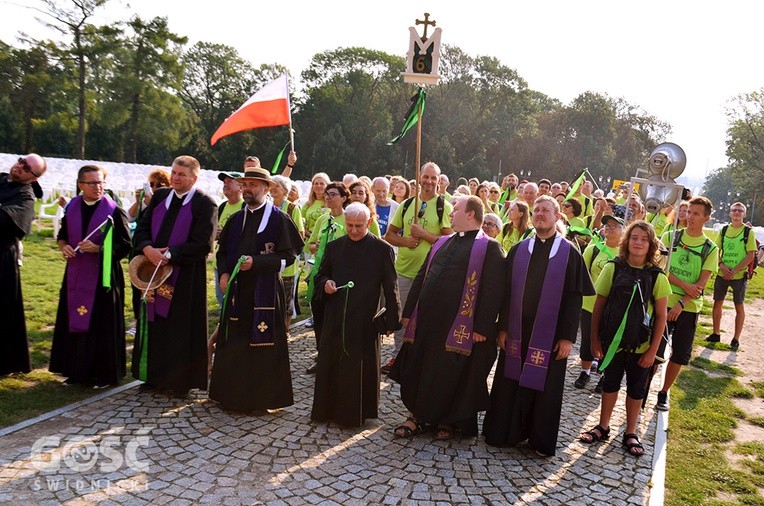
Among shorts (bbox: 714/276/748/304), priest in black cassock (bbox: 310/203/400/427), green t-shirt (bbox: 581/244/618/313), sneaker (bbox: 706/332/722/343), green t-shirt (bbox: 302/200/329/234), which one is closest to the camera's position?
priest in black cassock (bbox: 310/203/400/427)

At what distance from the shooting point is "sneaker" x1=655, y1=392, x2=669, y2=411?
6.39m

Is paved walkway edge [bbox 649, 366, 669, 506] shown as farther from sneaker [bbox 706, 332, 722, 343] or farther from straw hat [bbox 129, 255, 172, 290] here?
straw hat [bbox 129, 255, 172, 290]

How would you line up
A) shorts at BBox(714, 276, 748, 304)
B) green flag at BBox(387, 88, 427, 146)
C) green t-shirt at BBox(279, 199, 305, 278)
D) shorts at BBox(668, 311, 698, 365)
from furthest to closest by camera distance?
1. shorts at BBox(714, 276, 748, 304)
2. green t-shirt at BBox(279, 199, 305, 278)
3. green flag at BBox(387, 88, 427, 146)
4. shorts at BBox(668, 311, 698, 365)

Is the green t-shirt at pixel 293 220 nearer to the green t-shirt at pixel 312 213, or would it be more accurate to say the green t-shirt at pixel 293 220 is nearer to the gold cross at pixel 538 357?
the green t-shirt at pixel 312 213

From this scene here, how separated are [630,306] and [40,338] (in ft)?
21.6

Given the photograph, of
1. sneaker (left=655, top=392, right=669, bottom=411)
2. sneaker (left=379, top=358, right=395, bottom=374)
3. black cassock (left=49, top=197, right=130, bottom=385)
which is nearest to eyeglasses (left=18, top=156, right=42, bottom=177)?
black cassock (left=49, top=197, right=130, bottom=385)

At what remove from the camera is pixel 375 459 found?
15.6 ft

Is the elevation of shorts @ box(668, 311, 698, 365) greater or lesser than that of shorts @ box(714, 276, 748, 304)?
lesser

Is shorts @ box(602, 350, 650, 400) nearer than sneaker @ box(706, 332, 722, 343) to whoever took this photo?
Yes

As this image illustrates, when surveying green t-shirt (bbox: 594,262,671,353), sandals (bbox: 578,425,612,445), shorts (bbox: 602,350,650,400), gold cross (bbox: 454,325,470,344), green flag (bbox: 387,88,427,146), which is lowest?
sandals (bbox: 578,425,612,445)

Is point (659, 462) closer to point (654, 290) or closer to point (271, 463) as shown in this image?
point (654, 290)

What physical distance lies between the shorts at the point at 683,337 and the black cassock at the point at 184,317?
4.89m

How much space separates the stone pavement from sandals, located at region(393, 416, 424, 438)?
0.06 meters

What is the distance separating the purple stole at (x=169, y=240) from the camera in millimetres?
5723
